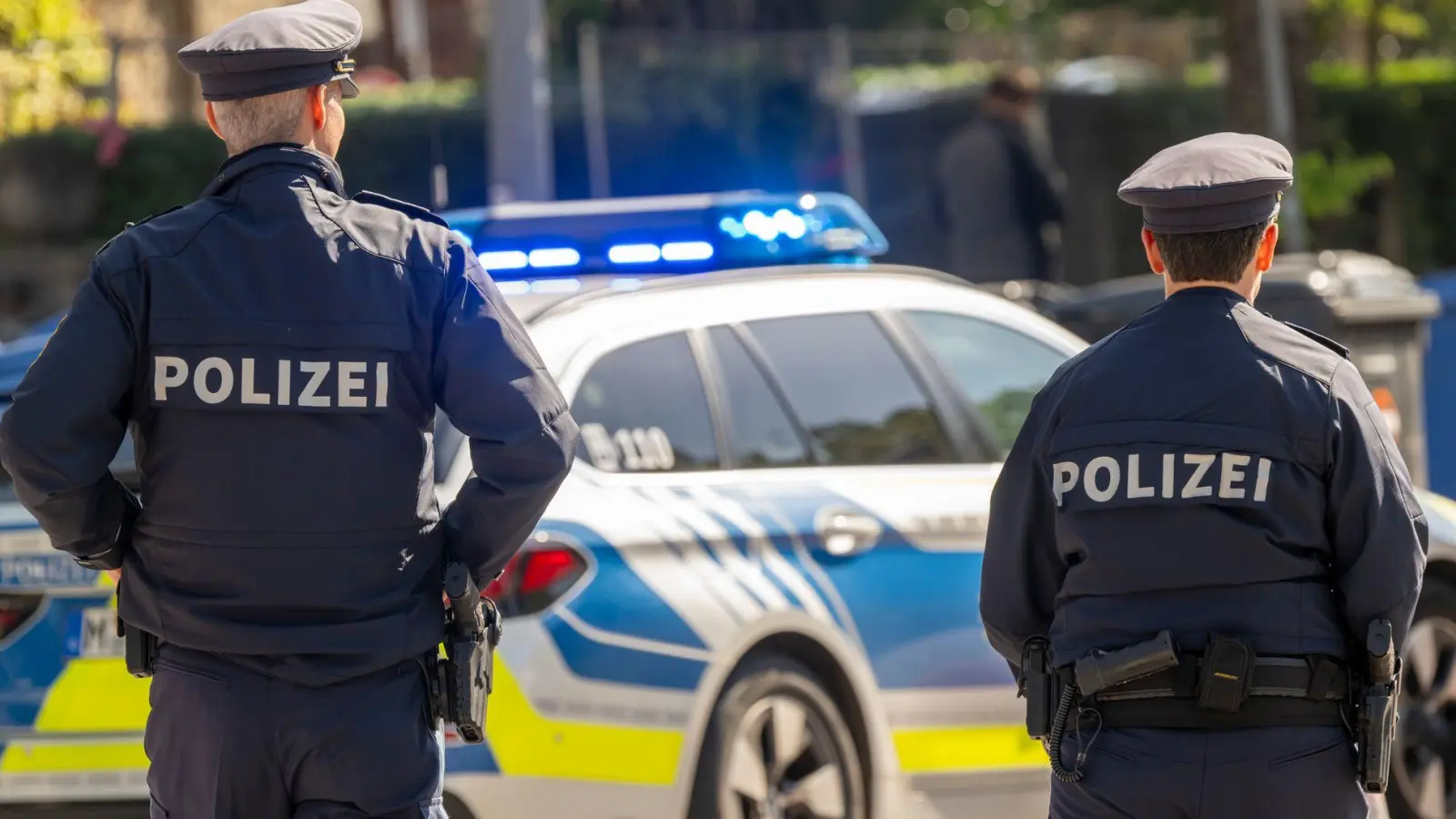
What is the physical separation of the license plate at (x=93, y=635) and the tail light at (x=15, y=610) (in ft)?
0.33

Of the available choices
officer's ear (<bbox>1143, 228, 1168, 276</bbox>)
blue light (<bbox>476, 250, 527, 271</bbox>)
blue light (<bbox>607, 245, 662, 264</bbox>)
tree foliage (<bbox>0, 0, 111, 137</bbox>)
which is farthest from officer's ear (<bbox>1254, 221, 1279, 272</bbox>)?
tree foliage (<bbox>0, 0, 111, 137</bbox>)

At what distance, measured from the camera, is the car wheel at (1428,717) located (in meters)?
5.56

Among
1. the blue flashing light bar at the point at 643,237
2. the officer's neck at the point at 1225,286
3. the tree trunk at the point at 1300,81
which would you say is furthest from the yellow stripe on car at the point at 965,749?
the tree trunk at the point at 1300,81

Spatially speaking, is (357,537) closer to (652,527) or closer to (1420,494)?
(652,527)

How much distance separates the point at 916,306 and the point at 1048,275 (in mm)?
5125

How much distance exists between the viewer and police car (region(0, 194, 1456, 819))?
4.29 meters

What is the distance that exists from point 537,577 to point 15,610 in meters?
1.09

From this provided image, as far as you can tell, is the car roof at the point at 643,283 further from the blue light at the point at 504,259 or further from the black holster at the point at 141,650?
the black holster at the point at 141,650

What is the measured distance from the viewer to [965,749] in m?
5.01

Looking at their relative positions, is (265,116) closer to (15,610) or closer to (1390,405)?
(15,610)

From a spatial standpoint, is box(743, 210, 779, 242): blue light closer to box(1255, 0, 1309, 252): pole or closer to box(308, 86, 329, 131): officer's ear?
box(308, 86, 329, 131): officer's ear

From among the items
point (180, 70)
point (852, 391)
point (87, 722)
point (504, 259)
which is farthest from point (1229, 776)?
point (180, 70)

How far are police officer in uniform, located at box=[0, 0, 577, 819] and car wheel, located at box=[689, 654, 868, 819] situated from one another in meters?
1.37

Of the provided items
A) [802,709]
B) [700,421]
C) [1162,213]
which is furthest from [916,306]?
[1162,213]
